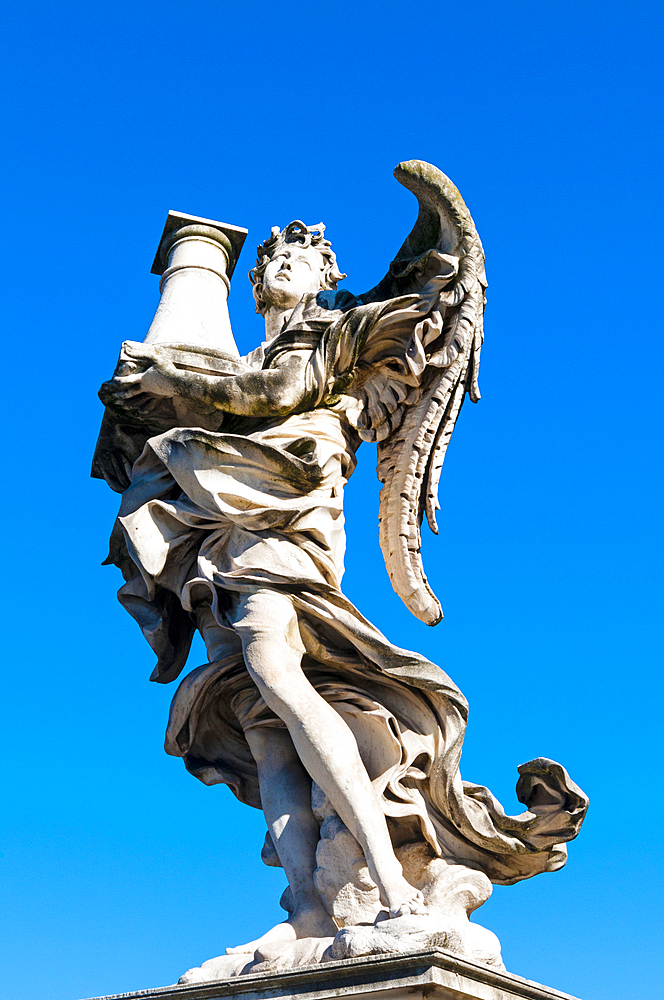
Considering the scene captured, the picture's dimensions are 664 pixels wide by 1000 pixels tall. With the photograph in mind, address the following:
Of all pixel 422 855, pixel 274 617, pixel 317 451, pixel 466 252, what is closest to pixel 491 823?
pixel 422 855

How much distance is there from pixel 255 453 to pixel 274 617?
0.87 meters

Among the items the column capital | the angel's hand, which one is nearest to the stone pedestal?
the angel's hand

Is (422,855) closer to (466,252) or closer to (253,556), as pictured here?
(253,556)

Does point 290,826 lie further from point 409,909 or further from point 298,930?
point 409,909

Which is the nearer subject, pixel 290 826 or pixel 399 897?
pixel 399 897

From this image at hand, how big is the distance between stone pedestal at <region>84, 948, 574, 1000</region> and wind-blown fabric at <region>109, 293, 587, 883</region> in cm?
94

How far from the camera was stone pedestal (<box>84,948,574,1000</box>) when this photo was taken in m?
4.00

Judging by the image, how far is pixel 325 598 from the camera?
17.7 ft

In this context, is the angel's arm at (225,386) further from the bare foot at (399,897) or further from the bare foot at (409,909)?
the bare foot at (409,909)

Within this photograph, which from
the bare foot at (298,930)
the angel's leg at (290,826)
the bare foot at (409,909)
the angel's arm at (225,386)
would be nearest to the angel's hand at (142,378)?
the angel's arm at (225,386)

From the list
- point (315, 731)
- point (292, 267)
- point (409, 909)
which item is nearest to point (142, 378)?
point (292, 267)

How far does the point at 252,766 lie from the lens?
565 cm

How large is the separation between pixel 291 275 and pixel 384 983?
13.7 feet

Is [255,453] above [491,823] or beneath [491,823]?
above
